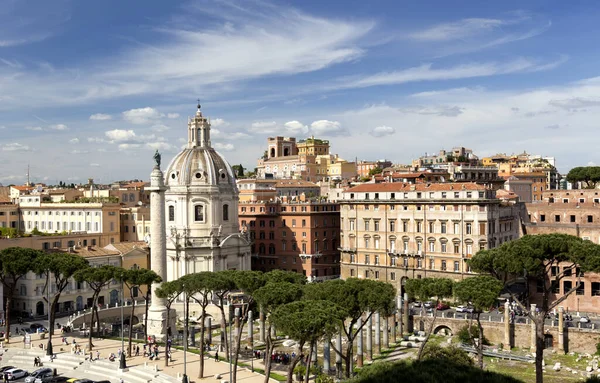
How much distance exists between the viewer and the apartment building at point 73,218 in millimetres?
86375

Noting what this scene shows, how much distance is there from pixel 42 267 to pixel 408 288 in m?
31.9

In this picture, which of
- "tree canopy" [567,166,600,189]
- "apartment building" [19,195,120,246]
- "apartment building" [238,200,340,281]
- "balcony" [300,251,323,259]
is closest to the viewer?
"balcony" [300,251,323,259]

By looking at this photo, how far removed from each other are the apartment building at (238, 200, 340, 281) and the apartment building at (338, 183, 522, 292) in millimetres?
5758

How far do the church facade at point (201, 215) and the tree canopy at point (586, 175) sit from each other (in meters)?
59.6

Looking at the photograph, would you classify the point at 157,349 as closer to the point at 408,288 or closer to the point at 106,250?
the point at 408,288

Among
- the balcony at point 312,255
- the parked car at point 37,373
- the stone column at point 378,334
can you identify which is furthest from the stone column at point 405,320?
the parked car at point 37,373

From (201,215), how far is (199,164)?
6624mm

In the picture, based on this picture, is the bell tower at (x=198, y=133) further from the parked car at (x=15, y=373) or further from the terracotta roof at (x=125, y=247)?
the parked car at (x=15, y=373)

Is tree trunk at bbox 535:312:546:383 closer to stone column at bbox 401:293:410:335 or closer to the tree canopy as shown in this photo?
stone column at bbox 401:293:410:335

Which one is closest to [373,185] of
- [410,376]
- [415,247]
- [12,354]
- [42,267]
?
[415,247]

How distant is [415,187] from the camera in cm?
7488

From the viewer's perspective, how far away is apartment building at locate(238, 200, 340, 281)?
3374 inches

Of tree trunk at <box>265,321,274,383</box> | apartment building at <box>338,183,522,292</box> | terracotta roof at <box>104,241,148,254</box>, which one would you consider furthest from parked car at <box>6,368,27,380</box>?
apartment building at <box>338,183,522,292</box>

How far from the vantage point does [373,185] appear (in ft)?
260
